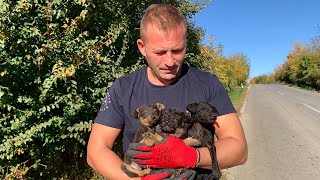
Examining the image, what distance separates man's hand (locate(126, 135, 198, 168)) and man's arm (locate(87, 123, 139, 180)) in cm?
27

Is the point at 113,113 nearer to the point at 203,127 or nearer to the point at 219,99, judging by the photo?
the point at 203,127

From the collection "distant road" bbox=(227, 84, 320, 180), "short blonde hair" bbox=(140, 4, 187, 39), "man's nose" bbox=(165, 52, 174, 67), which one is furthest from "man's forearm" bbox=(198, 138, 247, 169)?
"distant road" bbox=(227, 84, 320, 180)

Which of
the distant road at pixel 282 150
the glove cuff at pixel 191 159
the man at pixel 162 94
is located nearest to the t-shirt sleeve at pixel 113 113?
the man at pixel 162 94

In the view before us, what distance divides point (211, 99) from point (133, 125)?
0.57 m

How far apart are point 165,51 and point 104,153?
81 cm

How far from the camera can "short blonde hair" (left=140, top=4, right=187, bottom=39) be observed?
2.39m

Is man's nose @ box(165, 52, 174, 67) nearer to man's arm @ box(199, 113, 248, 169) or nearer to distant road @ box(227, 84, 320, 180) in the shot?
man's arm @ box(199, 113, 248, 169)

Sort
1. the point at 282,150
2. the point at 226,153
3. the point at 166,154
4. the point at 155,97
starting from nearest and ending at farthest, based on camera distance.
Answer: the point at 166,154, the point at 226,153, the point at 155,97, the point at 282,150

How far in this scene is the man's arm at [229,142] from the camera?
7.93 feet

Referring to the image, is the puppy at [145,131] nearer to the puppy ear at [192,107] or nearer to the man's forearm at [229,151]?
the puppy ear at [192,107]

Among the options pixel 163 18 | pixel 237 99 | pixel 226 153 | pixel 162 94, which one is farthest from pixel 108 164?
pixel 237 99

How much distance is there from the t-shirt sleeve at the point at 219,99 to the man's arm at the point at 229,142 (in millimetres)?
41

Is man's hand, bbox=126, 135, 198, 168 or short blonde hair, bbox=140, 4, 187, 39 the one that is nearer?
man's hand, bbox=126, 135, 198, 168

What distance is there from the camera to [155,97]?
8.29ft
